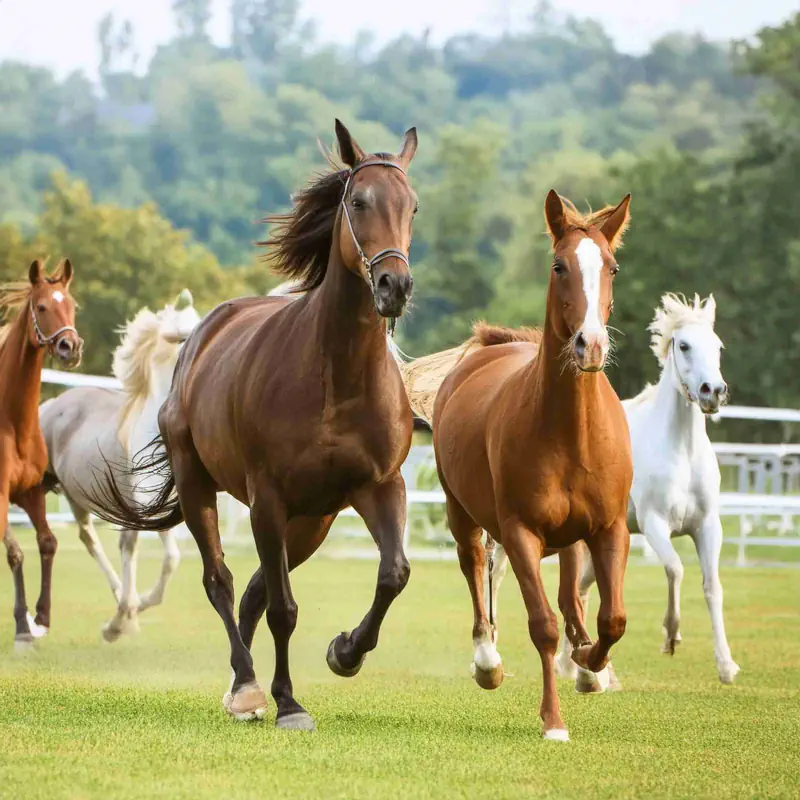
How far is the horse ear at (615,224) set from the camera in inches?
277

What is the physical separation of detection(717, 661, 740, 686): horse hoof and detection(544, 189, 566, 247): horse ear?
3.49 metres

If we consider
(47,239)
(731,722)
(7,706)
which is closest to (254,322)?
(7,706)

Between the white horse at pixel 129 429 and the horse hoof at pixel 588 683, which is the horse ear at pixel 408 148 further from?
the white horse at pixel 129 429

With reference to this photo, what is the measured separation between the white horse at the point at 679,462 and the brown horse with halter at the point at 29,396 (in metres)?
3.22

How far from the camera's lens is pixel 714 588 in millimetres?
9930

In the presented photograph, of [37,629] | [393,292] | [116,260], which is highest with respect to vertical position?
[116,260]

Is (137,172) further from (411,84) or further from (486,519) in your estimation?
(486,519)

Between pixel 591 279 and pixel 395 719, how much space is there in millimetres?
2277

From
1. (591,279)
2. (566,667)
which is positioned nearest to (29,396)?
(566,667)

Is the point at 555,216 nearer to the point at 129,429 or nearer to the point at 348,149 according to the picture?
the point at 348,149

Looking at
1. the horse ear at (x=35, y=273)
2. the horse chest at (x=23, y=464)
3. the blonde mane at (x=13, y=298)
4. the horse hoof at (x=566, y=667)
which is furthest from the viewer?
the horse ear at (x=35, y=273)

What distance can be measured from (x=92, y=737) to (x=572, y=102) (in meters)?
151

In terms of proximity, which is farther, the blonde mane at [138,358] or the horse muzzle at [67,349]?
the blonde mane at [138,358]

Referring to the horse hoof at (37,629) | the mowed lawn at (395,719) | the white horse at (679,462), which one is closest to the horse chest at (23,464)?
the horse hoof at (37,629)
